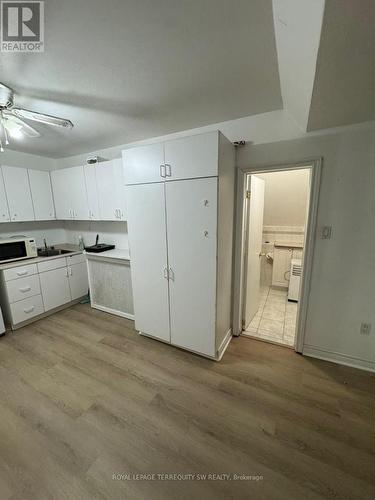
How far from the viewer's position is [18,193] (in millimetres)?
3107

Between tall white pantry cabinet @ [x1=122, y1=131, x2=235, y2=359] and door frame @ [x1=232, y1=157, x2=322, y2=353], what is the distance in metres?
0.12

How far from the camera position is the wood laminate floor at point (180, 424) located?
1204mm

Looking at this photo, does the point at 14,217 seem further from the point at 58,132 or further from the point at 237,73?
the point at 237,73

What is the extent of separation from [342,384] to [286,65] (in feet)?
8.52

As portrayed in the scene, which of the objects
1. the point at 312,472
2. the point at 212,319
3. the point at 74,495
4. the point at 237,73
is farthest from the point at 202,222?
the point at 74,495

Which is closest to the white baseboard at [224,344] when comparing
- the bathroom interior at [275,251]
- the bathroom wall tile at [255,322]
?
the bathroom interior at [275,251]

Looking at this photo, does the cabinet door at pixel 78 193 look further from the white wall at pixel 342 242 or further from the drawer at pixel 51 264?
the white wall at pixel 342 242


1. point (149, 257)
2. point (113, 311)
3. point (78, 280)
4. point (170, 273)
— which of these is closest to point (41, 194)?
point (78, 280)

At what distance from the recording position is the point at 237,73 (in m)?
1.46

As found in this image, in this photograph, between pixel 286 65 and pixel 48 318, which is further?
pixel 48 318

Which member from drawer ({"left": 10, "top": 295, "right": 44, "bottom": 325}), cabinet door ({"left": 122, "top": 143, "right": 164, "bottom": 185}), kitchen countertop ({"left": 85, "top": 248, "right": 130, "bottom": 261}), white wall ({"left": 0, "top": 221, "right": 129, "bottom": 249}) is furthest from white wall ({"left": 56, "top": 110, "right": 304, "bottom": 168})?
drawer ({"left": 10, "top": 295, "right": 44, "bottom": 325})

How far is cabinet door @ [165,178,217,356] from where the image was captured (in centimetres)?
186

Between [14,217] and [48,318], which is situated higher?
[14,217]

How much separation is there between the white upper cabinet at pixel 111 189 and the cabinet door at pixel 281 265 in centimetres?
290
